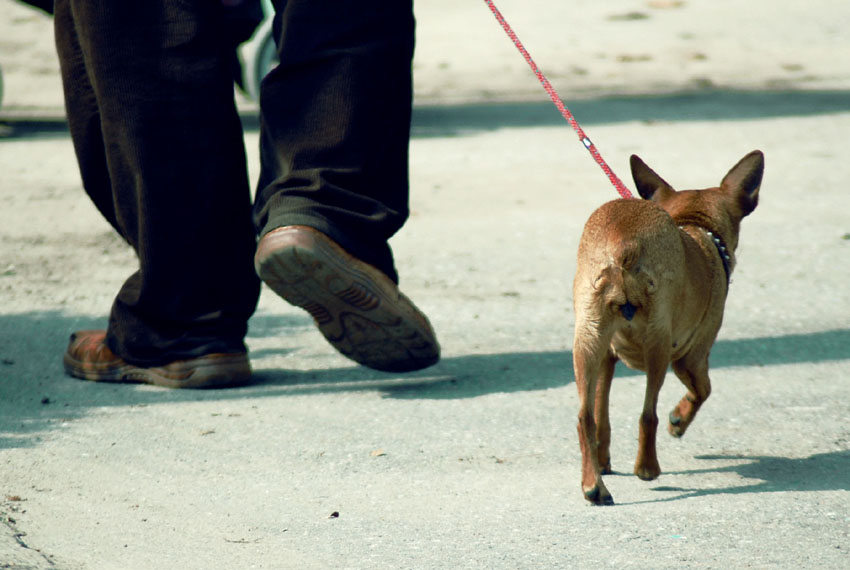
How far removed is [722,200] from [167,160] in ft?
5.51

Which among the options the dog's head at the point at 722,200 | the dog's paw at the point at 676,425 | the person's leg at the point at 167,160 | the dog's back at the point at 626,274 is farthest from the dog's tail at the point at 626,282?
the person's leg at the point at 167,160

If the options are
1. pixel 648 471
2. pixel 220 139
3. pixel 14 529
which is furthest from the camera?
pixel 220 139

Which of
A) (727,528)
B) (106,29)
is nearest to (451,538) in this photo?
(727,528)

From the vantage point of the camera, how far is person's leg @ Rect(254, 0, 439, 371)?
3.47 metres

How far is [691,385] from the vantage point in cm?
313

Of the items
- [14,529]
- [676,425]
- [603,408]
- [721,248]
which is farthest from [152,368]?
[721,248]

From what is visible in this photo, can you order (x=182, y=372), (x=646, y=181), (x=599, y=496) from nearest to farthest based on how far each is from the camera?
(x=599, y=496), (x=646, y=181), (x=182, y=372)

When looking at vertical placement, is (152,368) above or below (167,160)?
below

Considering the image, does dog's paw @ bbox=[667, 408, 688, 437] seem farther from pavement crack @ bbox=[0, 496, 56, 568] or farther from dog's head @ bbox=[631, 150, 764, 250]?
pavement crack @ bbox=[0, 496, 56, 568]

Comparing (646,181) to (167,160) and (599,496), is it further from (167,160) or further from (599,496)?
(167,160)

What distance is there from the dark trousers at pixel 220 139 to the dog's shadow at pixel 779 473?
1199 mm

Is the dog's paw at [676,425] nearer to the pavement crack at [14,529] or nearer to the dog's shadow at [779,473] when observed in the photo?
the dog's shadow at [779,473]

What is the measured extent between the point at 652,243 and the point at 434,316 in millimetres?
1994

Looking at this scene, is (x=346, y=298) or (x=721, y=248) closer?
(x=721, y=248)
